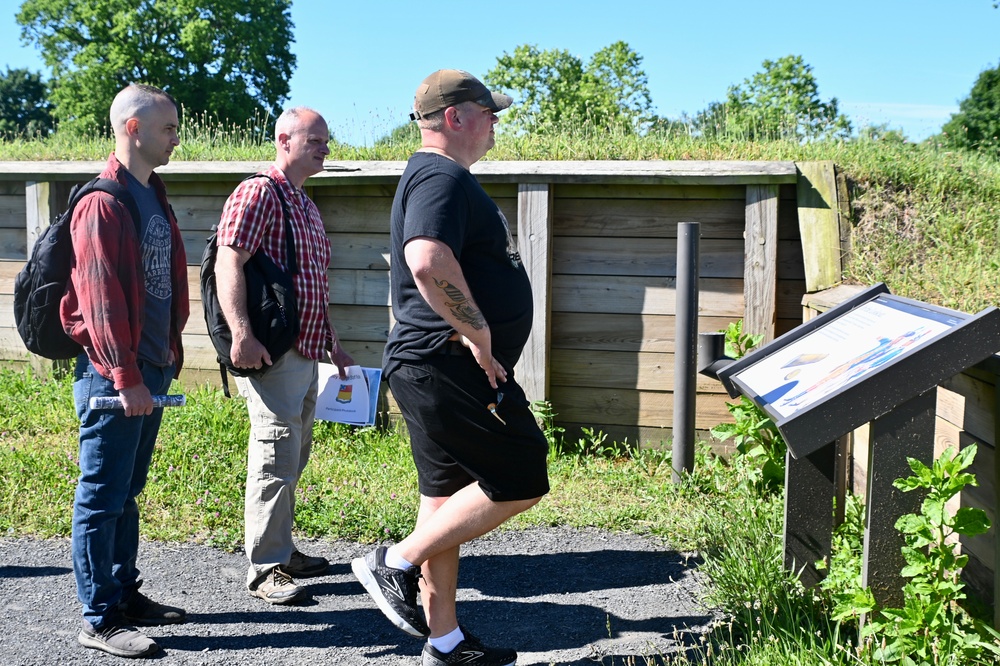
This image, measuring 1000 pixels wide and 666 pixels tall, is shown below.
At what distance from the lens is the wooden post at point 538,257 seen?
19.1 feet

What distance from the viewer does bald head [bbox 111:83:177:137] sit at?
3375 mm

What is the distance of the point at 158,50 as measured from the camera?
41188mm

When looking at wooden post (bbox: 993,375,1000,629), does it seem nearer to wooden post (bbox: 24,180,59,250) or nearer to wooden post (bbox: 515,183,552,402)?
wooden post (bbox: 515,183,552,402)

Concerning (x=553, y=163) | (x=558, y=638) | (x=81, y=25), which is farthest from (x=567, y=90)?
(x=558, y=638)

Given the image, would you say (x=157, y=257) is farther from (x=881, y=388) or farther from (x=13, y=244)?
(x=13, y=244)

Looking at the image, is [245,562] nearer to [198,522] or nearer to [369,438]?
[198,522]

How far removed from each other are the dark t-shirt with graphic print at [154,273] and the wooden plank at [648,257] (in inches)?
115

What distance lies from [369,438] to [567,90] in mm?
41794

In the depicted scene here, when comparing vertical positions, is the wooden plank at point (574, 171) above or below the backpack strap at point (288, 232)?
above

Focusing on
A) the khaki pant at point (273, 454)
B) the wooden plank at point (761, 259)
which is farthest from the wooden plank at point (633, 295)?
the khaki pant at point (273, 454)

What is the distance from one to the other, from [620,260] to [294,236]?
8.42 ft

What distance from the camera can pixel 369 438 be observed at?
600 cm

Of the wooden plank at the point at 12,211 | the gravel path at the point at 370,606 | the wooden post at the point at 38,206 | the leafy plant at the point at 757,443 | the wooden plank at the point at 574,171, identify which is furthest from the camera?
the wooden plank at the point at 12,211

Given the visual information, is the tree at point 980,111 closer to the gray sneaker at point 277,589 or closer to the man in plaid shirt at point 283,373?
the man in plaid shirt at point 283,373
